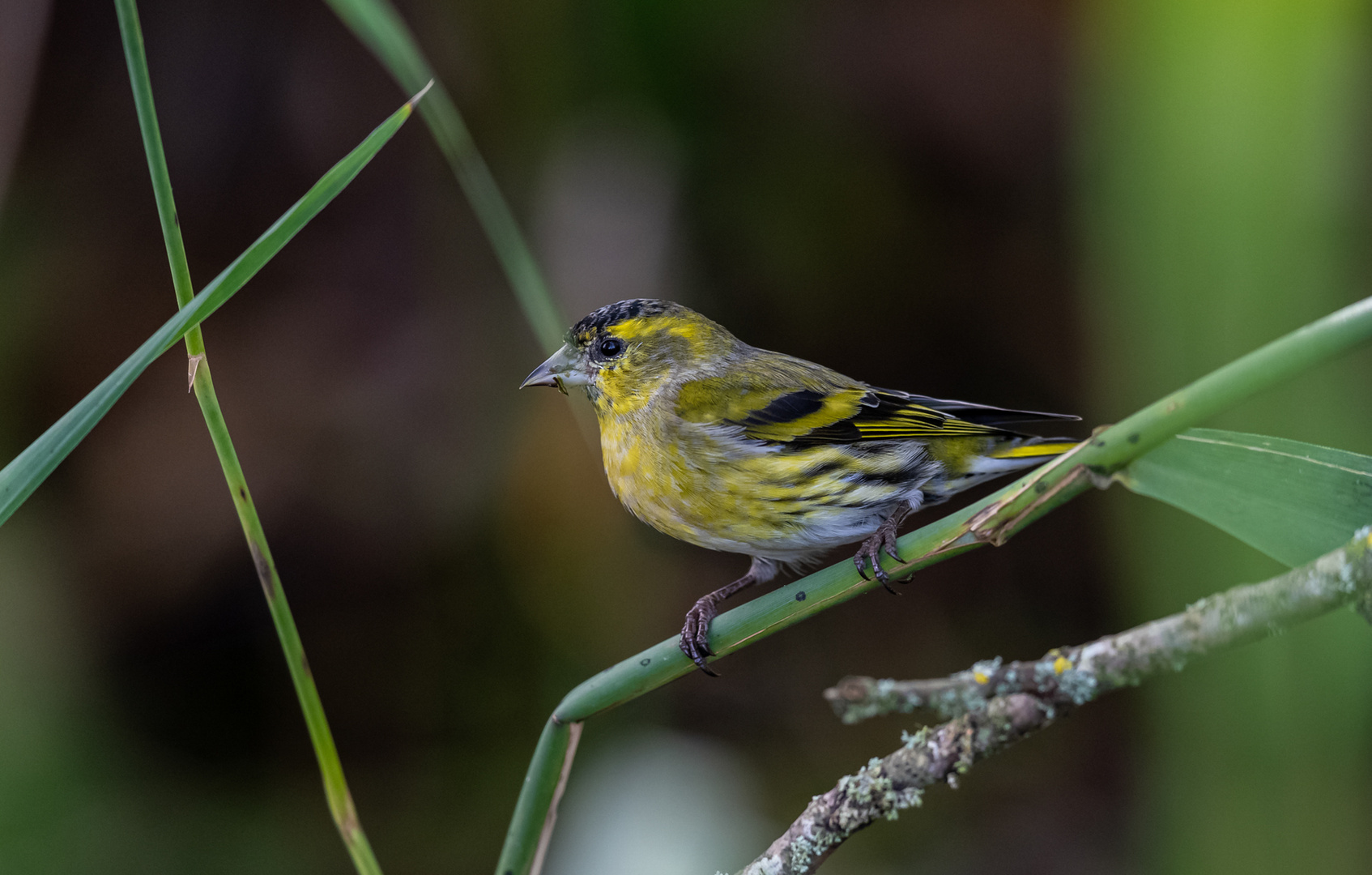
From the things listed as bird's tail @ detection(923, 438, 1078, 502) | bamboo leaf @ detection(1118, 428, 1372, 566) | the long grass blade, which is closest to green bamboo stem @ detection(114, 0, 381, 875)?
the long grass blade

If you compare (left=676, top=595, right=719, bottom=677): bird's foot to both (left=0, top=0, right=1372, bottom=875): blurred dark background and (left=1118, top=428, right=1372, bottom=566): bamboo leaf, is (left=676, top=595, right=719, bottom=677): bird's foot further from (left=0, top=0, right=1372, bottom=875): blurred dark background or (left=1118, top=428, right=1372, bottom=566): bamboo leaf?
(left=0, top=0, right=1372, bottom=875): blurred dark background

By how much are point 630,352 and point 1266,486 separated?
4.49 feet

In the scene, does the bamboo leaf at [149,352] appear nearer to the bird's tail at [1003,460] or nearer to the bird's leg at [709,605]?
the bird's leg at [709,605]

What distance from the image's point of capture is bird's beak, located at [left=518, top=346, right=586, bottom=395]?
1946mm

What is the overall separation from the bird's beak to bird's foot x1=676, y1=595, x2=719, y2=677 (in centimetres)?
51

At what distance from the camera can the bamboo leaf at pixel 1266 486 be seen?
0.89m

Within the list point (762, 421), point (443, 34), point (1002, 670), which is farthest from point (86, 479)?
point (1002, 670)

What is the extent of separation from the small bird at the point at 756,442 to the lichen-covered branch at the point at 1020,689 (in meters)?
0.70

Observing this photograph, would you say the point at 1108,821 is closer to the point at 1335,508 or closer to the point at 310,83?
the point at 1335,508

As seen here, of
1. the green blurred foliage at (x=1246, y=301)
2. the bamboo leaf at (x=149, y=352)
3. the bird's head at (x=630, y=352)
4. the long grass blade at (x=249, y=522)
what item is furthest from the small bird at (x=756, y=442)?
the bamboo leaf at (x=149, y=352)

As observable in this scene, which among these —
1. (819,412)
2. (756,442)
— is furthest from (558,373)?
(819,412)

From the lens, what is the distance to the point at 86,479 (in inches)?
126

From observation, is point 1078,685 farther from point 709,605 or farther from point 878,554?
point 709,605

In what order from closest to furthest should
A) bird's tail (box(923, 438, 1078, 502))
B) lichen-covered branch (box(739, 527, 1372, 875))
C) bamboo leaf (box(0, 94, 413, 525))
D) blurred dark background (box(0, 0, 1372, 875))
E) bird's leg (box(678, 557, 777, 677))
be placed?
lichen-covered branch (box(739, 527, 1372, 875)) → bamboo leaf (box(0, 94, 413, 525)) → bird's leg (box(678, 557, 777, 677)) → bird's tail (box(923, 438, 1078, 502)) → blurred dark background (box(0, 0, 1372, 875))
